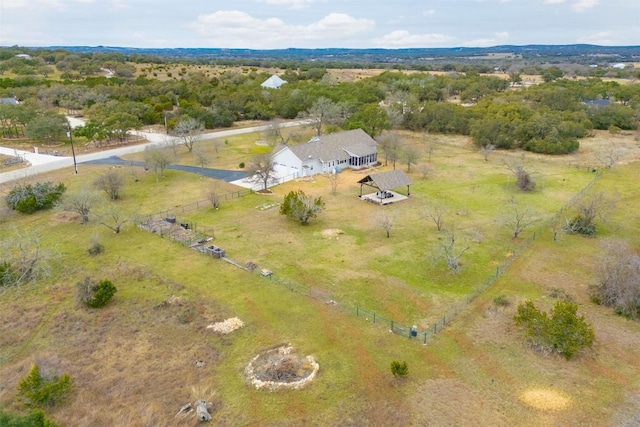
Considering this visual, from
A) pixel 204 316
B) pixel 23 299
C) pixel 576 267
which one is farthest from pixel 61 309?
pixel 576 267

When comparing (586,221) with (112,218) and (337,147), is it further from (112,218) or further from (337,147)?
(112,218)

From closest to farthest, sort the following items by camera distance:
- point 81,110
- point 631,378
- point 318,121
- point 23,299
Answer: point 631,378
point 23,299
point 318,121
point 81,110

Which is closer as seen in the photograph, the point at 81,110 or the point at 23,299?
the point at 23,299

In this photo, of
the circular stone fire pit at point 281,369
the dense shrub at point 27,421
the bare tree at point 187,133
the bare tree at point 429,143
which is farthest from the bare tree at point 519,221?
the bare tree at point 187,133

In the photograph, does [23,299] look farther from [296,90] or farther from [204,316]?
[296,90]

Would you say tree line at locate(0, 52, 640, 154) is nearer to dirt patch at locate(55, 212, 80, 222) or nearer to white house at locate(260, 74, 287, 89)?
white house at locate(260, 74, 287, 89)

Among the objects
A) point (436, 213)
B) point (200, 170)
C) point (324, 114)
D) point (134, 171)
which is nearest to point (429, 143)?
point (324, 114)

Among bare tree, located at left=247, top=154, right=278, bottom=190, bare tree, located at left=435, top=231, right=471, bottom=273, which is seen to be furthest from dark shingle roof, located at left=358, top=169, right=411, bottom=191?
bare tree, located at left=435, top=231, right=471, bottom=273
